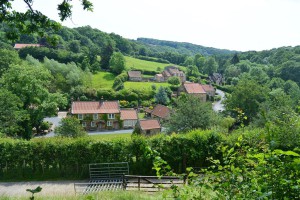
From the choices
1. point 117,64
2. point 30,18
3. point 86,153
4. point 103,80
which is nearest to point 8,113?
point 86,153

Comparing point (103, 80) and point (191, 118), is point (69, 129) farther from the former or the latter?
point (103, 80)

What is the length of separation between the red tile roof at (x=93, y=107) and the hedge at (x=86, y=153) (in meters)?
27.3

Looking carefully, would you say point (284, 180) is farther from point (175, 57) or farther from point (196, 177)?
point (175, 57)

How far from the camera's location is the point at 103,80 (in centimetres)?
7444

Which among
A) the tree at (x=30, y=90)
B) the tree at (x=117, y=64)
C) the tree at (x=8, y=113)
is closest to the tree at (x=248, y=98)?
the tree at (x=30, y=90)

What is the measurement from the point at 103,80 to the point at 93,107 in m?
28.1

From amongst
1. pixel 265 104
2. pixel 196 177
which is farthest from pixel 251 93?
pixel 196 177

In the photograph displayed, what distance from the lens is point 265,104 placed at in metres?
37.8

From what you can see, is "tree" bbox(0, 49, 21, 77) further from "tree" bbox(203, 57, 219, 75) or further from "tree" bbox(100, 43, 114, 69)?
"tree" bbox(203, 57, 219, 75)

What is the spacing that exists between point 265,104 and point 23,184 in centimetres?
3129

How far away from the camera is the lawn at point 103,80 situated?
229ft

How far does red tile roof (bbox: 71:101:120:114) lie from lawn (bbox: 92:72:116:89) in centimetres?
2027

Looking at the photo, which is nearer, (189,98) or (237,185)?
(237,185)

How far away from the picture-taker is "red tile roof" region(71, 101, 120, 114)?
4631 centimetres
